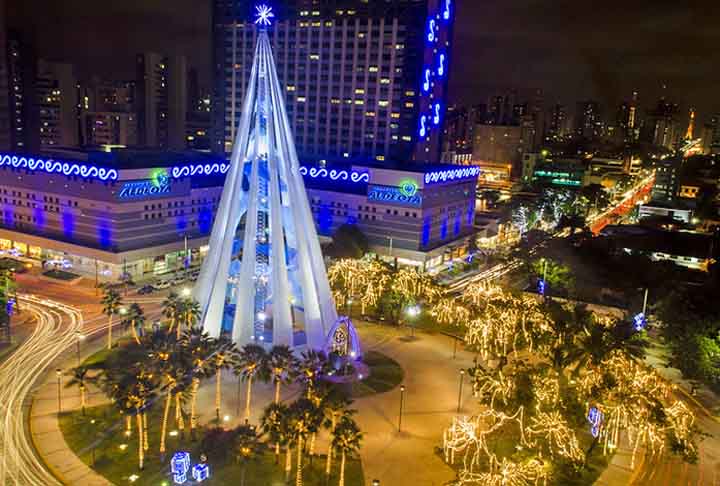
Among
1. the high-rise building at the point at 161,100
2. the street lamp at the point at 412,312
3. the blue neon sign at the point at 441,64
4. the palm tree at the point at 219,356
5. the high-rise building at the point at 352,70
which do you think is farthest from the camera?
the high-rise building at the point at 161,100

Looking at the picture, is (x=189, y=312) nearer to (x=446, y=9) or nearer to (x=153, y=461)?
(x=153, y=461)

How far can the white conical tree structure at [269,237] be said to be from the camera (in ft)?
174

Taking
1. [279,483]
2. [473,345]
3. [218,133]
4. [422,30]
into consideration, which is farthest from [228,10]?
[279,483]

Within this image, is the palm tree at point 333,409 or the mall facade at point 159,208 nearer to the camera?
the palm tree at point 333,409

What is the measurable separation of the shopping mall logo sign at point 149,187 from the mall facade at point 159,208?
5.6 inches

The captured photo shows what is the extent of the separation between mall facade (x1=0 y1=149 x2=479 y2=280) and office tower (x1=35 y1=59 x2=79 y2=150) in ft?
A: 213

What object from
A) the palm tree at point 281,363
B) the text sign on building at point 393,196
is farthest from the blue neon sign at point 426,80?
the palm tree at point 281,363

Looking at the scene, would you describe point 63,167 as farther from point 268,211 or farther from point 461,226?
point 461,226

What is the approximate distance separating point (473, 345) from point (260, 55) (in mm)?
35324

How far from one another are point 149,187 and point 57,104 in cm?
9353

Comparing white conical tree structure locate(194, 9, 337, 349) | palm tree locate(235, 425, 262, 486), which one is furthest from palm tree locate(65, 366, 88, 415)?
palm tree locate(235, 425, 262, 486)

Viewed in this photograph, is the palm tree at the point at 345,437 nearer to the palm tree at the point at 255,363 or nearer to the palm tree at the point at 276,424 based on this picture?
the palm tree at the point at 276,424

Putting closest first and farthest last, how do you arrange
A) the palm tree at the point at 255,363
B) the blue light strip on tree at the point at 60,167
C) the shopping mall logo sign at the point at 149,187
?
the palm tree at the point at 255,363 → the blue light strip on tree at the point at 60,167 → the shopping mall logo sign at the point at 149,187

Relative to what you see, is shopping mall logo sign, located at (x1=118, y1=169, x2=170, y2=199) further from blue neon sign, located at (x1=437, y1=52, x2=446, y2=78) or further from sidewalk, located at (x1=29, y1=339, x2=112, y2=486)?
blue neon sign, located at (x1=437, y1=52, x2=446, y2=78)
